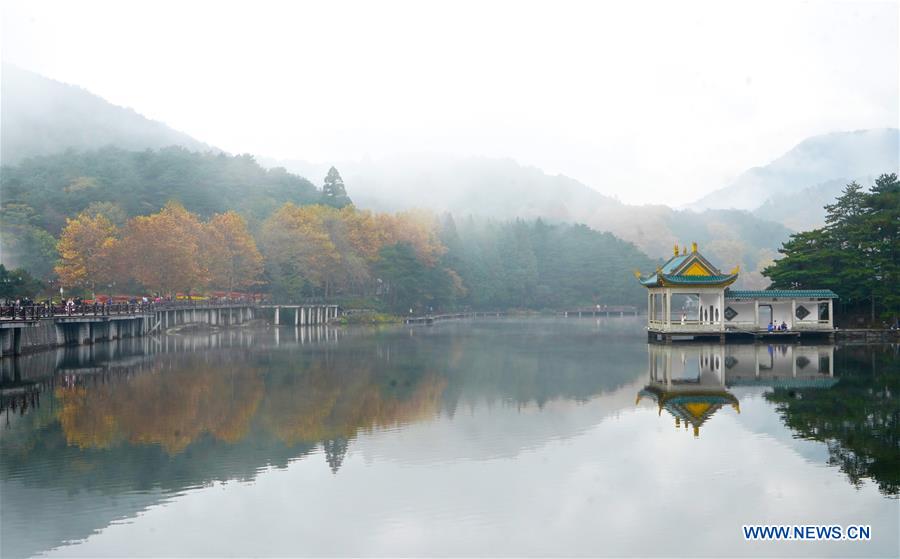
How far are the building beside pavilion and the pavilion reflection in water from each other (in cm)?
322

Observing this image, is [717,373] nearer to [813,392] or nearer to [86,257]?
[813,392]

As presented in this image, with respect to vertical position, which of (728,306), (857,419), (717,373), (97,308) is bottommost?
(717,373)

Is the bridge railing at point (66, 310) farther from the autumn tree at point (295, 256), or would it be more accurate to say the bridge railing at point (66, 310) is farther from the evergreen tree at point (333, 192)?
the evergreen tree at point (333, 192)

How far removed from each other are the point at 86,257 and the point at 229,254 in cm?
1247

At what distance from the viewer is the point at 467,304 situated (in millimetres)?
119438

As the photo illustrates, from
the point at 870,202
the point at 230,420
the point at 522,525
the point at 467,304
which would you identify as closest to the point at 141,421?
the point at 230,420

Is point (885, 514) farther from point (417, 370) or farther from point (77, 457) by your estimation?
point (417, 370)

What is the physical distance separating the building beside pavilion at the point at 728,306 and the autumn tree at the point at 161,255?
38.2 metres

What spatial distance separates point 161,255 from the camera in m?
65.3

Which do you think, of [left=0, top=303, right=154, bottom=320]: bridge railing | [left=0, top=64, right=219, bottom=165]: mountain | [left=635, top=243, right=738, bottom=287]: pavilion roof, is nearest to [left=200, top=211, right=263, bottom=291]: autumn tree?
[left=0, top=303, right=154, bottom=320]: bridge railing

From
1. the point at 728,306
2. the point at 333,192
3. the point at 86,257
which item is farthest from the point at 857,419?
the point at 333,192

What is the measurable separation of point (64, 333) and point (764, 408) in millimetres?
39241

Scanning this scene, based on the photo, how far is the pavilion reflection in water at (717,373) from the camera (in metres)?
25.6

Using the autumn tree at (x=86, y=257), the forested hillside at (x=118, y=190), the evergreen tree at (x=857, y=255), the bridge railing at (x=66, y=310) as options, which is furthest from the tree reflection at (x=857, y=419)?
the forested hillside at (x=118, y=190)
